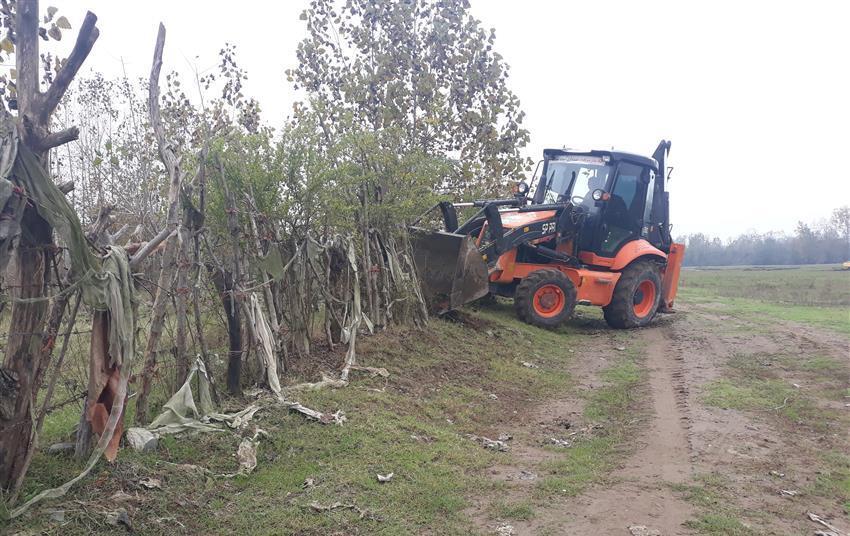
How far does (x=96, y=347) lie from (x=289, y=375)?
2714 mm

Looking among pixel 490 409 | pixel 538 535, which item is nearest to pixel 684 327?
pixel 490 409

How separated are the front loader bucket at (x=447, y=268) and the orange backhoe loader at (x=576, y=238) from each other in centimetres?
5

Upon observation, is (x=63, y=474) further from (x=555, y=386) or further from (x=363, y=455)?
(x=555, y=386)

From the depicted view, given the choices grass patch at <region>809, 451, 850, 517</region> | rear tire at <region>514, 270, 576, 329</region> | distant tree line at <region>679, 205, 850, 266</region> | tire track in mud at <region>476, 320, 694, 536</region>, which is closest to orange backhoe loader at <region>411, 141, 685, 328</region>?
rear tire at <region>514, 270, 576, 329</region>

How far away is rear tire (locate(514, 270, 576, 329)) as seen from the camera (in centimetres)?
1148

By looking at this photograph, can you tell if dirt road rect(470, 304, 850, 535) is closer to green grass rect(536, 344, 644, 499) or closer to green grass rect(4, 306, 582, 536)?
green grass rect(536, 344, 644, 499)

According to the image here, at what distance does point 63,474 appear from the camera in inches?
176

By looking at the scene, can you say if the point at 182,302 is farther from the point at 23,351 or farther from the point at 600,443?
the point at 600,443

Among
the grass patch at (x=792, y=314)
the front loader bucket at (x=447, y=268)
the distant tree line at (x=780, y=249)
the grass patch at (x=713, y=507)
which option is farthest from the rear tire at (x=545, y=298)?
the distant tree line at (x=780, y=249)

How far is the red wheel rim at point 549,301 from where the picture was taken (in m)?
11.6

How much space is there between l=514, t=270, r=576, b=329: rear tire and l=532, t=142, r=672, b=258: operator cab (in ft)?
3.92

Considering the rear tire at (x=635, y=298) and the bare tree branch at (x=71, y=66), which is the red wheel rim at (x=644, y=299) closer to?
the rear tire at (x=635, y=298)

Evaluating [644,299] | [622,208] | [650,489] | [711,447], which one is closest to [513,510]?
[650,489]

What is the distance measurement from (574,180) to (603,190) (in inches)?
28.9
